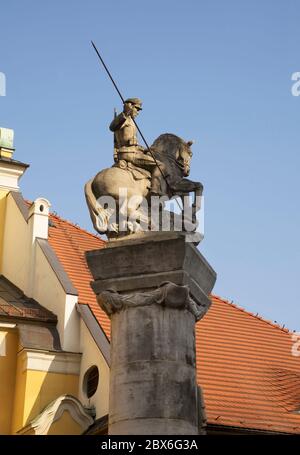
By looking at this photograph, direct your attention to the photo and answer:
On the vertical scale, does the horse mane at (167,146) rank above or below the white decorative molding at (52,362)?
below

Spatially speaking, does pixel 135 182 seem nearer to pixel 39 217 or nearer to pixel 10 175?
pixel 39 217

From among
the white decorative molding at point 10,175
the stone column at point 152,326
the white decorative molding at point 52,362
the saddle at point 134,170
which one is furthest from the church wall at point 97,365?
the stone column at point 152,326

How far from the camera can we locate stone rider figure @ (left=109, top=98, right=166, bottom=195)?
905 centimetres

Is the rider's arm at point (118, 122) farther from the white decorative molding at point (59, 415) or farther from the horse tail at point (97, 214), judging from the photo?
the white decorative molding at point (59, 415)

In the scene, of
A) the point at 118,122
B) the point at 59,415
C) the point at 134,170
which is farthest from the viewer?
the point at 59,415

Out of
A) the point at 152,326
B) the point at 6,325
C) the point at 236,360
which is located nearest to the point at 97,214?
the point at 152,326

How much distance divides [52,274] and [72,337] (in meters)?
1.59

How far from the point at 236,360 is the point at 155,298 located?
11.8 metres

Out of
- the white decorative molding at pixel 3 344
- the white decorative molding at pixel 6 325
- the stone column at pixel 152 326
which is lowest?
the stone column at pixel 152 326

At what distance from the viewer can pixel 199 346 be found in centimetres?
1931

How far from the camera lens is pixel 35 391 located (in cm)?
1795

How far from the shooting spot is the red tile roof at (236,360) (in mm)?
16938

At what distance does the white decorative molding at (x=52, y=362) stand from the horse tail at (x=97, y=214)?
988 cm
